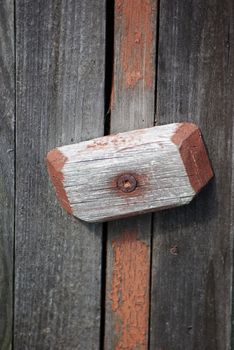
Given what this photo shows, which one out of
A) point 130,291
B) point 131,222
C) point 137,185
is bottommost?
point 130,291

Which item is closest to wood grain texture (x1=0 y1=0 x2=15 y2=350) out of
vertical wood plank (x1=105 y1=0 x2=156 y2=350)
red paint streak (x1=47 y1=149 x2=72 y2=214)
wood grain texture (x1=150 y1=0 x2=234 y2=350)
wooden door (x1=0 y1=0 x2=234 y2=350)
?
wooden door (x1=0 y1=0 x2=234 y2=350)

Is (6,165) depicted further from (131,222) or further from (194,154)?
(194,154)

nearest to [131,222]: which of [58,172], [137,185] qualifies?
[137,185]

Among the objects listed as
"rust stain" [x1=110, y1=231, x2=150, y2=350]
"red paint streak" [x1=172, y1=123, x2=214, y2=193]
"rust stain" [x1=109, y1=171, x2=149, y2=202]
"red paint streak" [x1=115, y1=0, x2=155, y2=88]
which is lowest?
"rust stain" [x1=110, y1=231, x2=150, y2=350]

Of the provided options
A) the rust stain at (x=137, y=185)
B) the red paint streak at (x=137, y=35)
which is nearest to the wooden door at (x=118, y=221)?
the red paint streak at (x=137, y=35)

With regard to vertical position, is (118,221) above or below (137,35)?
below

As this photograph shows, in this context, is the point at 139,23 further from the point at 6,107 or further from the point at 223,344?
the point at 223,344

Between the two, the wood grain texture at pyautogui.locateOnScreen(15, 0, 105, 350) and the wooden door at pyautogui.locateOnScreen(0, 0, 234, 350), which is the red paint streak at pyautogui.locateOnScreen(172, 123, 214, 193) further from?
the wood grain texture at pyautogui.locateOnScreen(15, 0, 105, 350)
